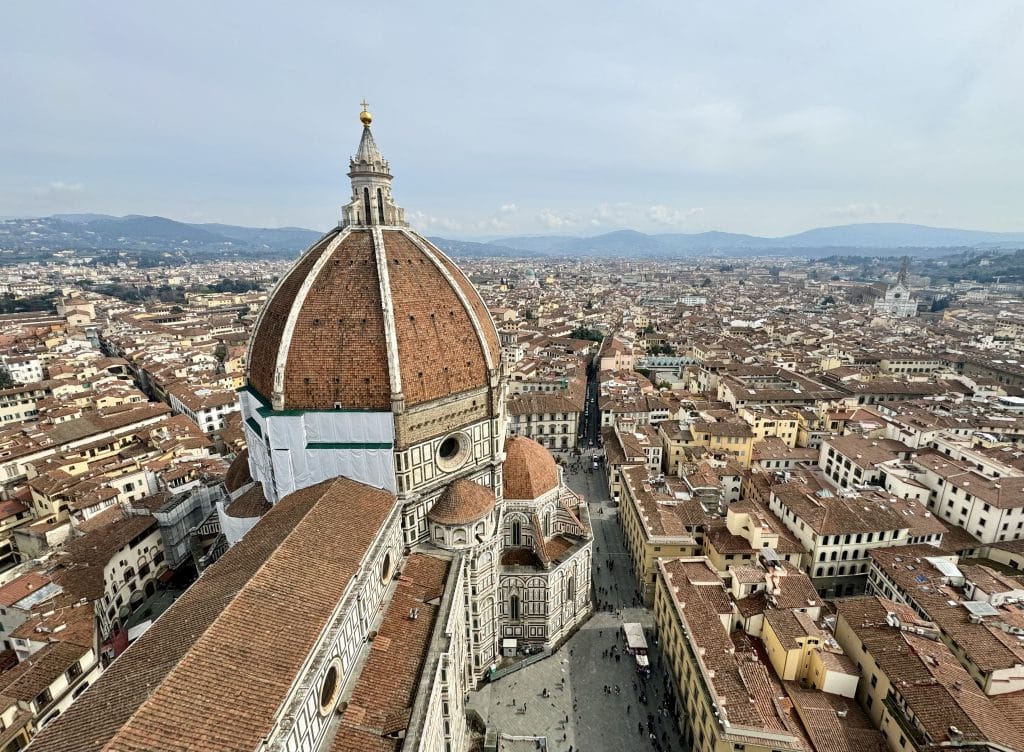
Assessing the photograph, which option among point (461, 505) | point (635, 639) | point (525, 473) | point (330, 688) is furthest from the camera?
point (635, 639)

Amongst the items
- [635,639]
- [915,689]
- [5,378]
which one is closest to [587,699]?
→ [635,639]

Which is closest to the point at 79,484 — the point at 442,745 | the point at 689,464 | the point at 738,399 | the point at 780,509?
the point at 442,745

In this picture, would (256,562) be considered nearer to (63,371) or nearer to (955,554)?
(955,554)

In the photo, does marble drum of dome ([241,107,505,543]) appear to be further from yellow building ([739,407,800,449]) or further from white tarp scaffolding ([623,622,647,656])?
yellow building ([739,407,800,449])

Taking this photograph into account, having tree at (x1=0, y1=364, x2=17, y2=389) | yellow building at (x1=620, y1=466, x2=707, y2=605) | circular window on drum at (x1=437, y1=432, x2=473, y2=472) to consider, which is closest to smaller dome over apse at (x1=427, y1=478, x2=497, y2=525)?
circular window on drum at (x1=437, y1=432, x2=473, y2=472)

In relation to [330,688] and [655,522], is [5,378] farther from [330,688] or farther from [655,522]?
[655,522]

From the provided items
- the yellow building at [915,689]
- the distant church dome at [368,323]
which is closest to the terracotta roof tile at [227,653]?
the distant church dome at [368,323]

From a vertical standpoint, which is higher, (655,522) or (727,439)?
(727,439)
